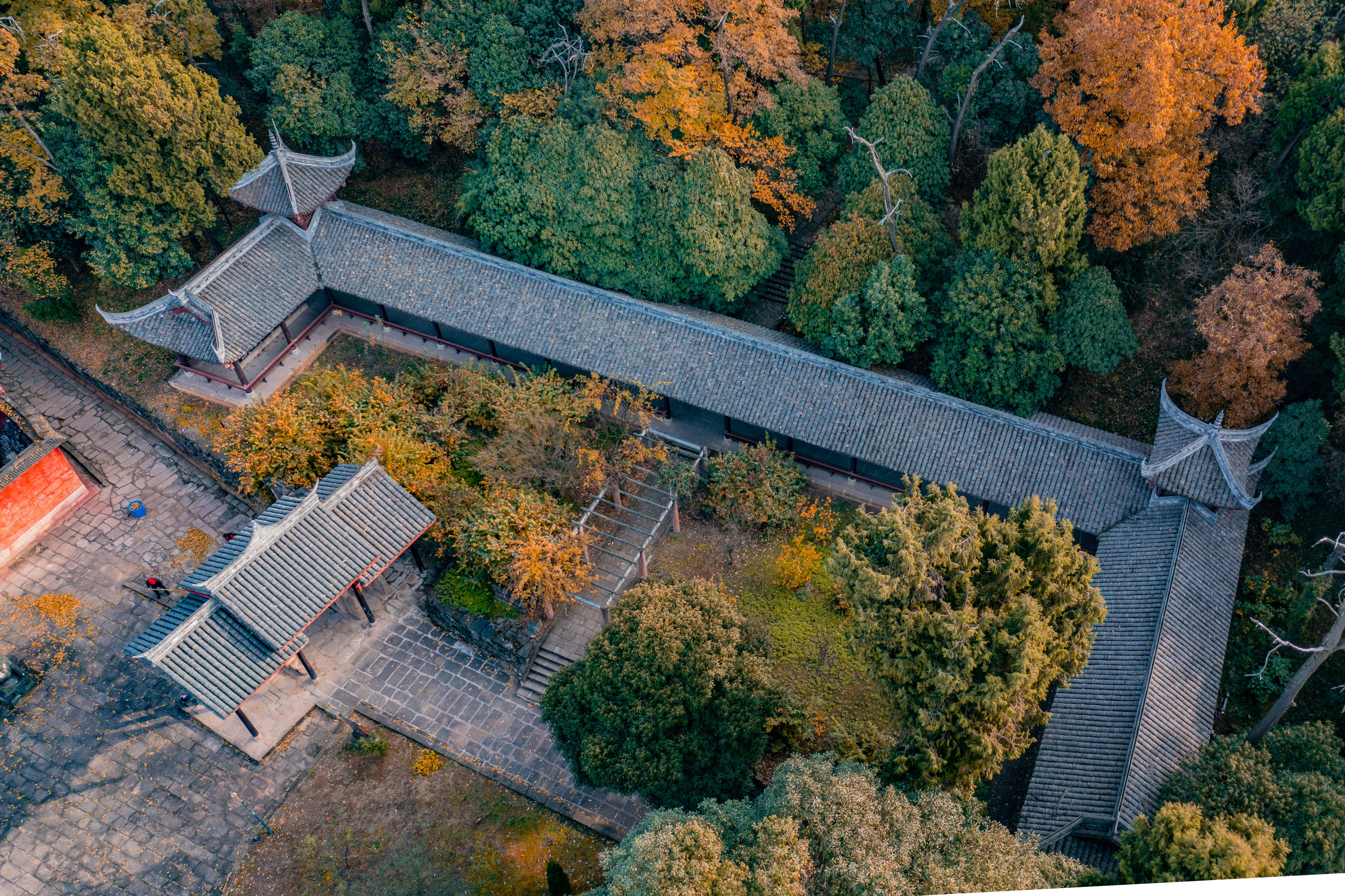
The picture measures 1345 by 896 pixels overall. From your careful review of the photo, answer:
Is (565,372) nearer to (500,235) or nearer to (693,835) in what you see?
(500,235)

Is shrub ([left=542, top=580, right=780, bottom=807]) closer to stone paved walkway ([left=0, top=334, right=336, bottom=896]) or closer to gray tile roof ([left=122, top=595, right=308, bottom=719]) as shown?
gray tile roof ([left=122, top=595, right=308, bottom=719])

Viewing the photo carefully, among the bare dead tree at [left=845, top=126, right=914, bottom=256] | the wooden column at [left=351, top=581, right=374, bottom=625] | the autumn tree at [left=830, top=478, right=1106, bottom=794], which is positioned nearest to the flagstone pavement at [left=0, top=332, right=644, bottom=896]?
the wooden column at [left=351, top=581, right=374, bottom=625]

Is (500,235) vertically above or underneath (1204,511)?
above

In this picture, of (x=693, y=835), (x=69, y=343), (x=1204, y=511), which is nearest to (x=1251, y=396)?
(x=1204, y=511)

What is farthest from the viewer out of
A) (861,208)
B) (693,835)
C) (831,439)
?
(861,208)

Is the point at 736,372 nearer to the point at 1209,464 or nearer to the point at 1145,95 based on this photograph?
the point at 1209,464

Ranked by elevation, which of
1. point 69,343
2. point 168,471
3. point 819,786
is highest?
point 69,343

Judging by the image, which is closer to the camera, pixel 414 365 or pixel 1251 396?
pixel 1251 396
